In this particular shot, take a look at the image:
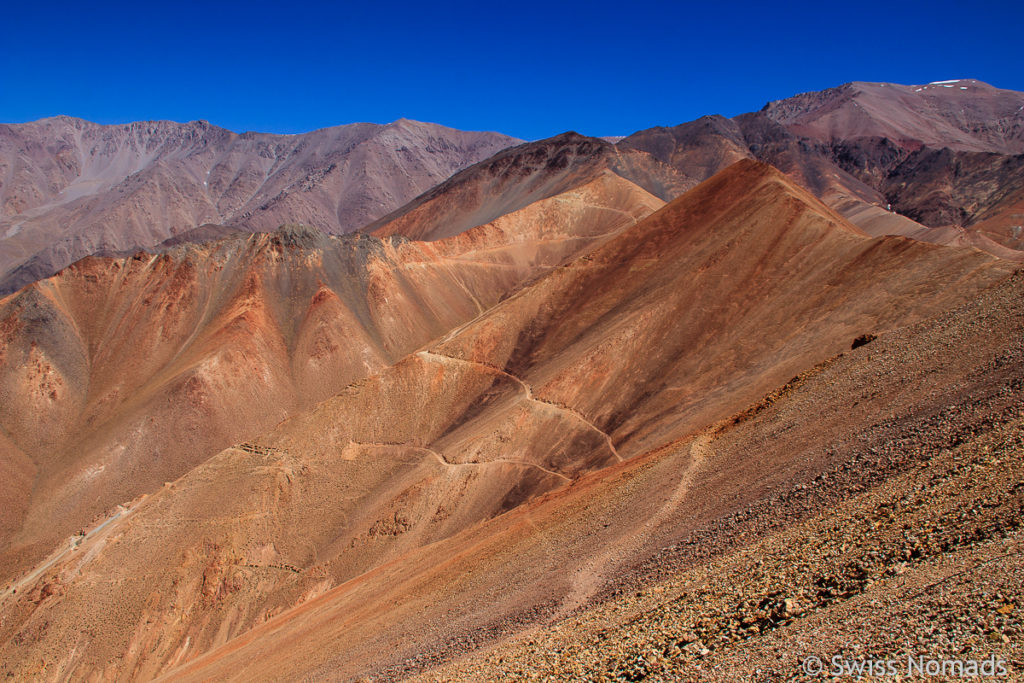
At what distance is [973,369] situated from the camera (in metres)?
19.0

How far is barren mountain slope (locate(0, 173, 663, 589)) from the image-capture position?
5172 cm

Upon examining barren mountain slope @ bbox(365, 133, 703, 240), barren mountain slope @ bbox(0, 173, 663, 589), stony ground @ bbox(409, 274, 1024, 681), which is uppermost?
barren mountain slope @ bbox(365, 133, 703, 240)

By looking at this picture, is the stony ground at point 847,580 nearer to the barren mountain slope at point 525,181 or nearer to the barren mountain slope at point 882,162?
the barren mountain slope at point 882,162

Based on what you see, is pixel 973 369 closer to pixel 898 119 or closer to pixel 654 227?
pixel 654 227

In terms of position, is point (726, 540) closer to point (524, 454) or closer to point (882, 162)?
point (524, 454)

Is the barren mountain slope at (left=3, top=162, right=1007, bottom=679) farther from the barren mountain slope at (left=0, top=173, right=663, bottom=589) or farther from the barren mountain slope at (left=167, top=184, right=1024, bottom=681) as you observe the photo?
the barren mountain slope at (left=0, top=173, right=663, bottom=589)

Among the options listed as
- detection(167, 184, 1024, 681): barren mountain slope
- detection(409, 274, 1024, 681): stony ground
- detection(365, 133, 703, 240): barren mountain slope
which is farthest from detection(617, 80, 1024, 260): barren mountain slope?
detection(409, 274, 1024, 681): stony ground

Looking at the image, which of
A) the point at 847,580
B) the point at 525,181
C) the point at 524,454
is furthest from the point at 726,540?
the point at 525,181

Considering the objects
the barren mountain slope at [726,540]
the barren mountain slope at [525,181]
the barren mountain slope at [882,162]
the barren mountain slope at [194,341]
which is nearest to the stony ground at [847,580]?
the barren mountain slope at [726,540]

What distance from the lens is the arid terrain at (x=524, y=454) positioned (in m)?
12.8

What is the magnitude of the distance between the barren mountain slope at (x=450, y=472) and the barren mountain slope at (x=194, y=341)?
1676 cm

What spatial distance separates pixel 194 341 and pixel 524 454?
4373 cm

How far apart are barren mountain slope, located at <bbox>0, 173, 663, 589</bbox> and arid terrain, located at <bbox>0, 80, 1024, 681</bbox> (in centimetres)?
32

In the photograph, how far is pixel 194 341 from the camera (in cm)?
6456
